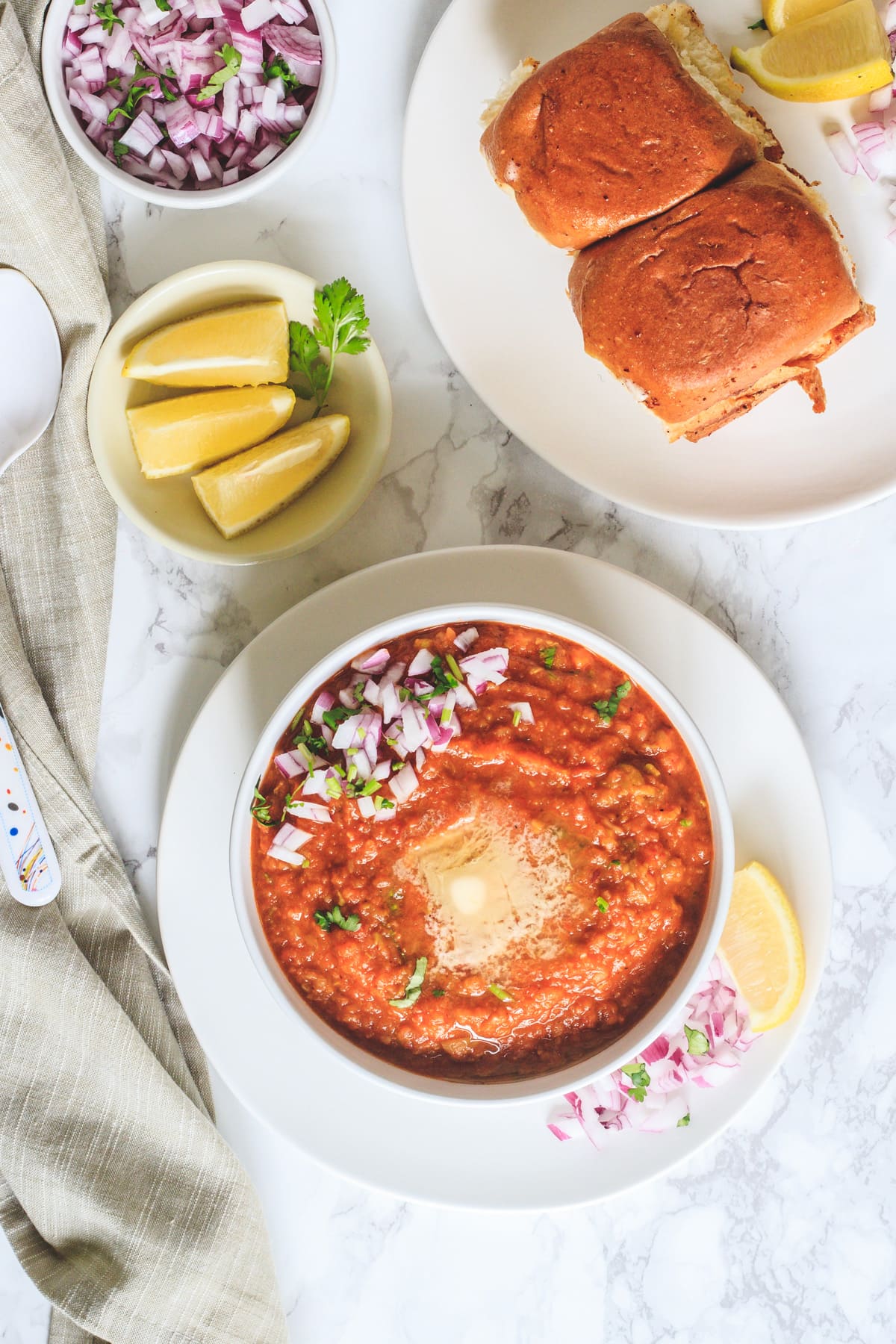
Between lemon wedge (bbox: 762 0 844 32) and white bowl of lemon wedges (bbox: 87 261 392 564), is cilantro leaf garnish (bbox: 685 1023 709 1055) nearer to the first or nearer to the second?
white bowl of lemon wedges (bbox: 87 261 392 564)

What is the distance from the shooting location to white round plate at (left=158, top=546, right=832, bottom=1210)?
250 centimetres

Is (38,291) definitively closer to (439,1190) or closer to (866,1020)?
(439,1190)

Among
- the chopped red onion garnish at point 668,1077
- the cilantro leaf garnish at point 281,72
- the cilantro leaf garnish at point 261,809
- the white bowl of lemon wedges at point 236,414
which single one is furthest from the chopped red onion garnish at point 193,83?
the chopped red onion garnish at point 668,1077

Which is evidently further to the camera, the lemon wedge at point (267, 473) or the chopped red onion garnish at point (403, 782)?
the lemon wedge at point (267, 473)

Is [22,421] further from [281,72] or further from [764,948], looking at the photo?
[764,948]

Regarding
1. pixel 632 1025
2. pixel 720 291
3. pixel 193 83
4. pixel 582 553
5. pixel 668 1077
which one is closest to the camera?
pixel 720 291

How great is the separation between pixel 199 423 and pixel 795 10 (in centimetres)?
177

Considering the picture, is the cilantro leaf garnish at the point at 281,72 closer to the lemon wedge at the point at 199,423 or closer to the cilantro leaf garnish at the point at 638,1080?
the lemon wedge at the point at 199,423

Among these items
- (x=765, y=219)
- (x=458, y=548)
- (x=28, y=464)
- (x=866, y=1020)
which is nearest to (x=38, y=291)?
(x=28, y=464)

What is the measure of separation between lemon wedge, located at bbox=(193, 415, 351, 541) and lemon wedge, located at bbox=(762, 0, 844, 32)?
1.43 m

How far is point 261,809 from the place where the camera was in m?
2.31

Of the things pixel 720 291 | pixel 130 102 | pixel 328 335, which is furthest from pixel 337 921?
pixel 130 102

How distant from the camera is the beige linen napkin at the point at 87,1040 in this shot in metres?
2.62

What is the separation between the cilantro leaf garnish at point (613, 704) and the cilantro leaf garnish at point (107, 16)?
79.1 inches
